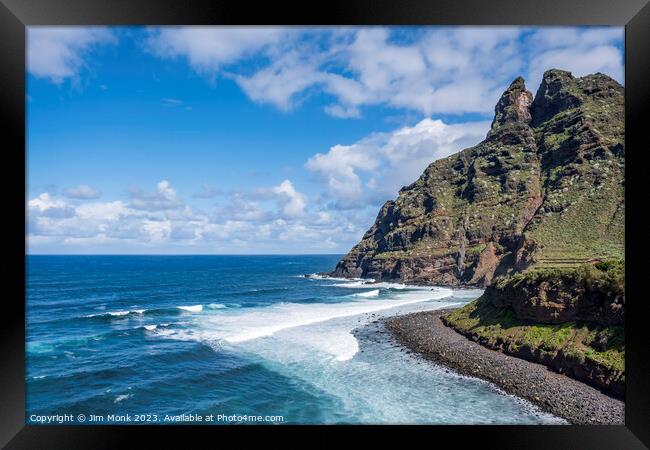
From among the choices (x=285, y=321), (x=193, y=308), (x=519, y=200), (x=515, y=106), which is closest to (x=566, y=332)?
(x=285, y=321)

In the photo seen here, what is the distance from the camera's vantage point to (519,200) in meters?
35.9

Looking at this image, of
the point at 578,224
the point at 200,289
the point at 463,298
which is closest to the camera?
the point at 578,224

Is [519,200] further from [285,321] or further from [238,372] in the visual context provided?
[238,372]

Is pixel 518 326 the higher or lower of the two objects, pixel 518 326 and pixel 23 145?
the lower

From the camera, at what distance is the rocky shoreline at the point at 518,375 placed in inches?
336

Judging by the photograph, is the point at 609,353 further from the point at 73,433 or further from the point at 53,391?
the point at 53,391

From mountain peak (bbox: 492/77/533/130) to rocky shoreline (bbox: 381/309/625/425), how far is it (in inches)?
1426

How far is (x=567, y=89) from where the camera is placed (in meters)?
35.8

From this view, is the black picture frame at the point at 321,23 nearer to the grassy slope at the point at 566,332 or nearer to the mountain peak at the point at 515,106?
the grassy slope at the point at 566,332

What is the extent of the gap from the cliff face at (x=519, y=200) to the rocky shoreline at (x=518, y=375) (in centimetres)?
773

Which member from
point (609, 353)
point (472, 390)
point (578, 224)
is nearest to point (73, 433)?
point (472, 390)

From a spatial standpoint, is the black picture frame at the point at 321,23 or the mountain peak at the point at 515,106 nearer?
the black picture frame at the point at 321,23

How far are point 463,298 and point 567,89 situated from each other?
950 inches

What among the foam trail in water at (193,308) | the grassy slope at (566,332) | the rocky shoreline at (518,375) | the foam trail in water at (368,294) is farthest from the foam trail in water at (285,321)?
the grassy slope at (566,332)
